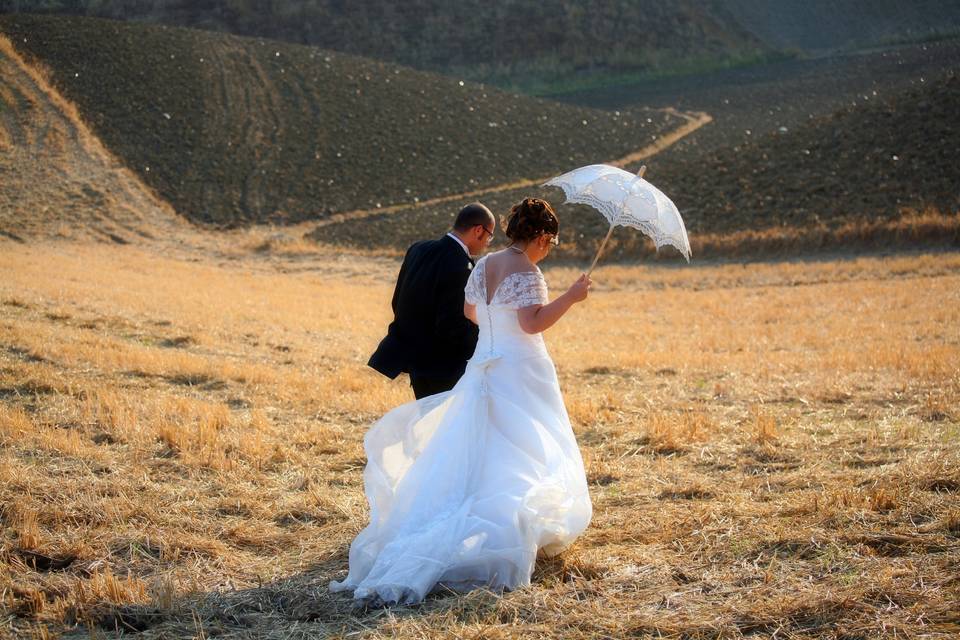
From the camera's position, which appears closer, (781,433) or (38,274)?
(781,433)

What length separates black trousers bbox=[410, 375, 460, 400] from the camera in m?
6.34

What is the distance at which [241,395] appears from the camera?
10.2m

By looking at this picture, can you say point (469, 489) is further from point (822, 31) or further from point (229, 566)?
point (822, 31)

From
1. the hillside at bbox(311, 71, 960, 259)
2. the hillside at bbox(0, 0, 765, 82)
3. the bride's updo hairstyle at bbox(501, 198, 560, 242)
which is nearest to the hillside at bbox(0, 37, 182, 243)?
the hillside at bbox(311, 71, 960, 259)

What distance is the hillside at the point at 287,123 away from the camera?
5000 cm

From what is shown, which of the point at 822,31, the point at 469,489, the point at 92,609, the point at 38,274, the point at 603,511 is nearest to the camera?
the point at 92,609

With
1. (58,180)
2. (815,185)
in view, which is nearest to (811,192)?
(815,185)

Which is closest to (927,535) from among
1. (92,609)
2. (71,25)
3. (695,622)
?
(695,622)

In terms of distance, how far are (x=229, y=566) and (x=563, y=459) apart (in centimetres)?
203

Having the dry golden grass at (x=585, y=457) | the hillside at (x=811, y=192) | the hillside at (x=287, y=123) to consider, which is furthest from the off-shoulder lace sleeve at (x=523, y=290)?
the hillside at (x=287, y=123)

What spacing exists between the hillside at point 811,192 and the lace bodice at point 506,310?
26.2 m

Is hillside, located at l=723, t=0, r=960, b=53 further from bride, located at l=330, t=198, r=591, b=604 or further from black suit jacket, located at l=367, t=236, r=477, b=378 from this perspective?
bride, located at l=330, t=198, r=591, b=604

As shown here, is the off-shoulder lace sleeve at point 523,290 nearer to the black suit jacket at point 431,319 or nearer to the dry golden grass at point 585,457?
the black suit jacket at point 431,319

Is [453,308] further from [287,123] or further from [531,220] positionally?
[287,123]
